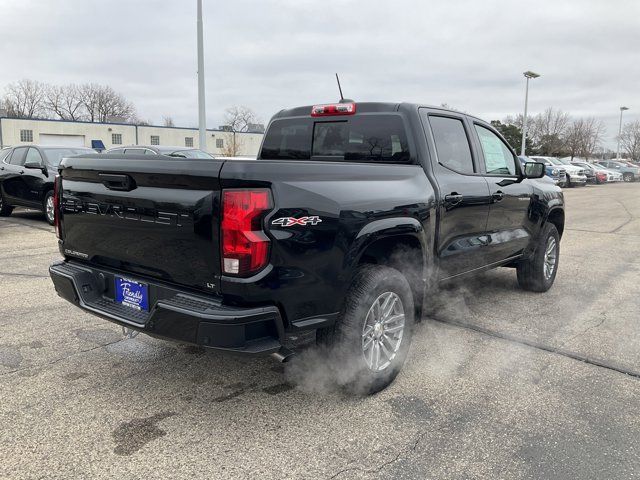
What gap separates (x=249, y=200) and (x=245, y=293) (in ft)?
1.53

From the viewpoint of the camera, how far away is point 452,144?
4.39 meters

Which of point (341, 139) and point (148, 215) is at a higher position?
point (341, 139)

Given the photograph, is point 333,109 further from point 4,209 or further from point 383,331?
point 4,209

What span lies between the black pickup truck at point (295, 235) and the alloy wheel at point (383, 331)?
0.4 inches

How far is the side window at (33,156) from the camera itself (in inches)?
419

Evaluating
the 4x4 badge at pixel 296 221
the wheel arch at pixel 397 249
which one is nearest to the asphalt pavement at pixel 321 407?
the wheel arch at pixel 397 249

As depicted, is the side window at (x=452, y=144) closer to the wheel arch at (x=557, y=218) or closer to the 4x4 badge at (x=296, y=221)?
the 4x4 badge at (x=296, y=221)

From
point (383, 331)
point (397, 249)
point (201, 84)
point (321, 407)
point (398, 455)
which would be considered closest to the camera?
point (398, 455)

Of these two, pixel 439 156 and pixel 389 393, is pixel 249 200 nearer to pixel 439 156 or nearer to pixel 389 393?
pixel 389 393

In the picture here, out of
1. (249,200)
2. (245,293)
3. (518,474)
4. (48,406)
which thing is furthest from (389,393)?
(48,406)

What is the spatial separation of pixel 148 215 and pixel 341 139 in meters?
1.91

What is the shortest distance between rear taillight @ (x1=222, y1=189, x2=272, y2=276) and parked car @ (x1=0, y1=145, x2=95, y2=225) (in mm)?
8687

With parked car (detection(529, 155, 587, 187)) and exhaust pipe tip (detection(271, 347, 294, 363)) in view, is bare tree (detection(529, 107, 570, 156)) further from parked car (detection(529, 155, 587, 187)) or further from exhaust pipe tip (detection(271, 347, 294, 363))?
exhaust pipe tip (detection(271, 347, 294, 363))

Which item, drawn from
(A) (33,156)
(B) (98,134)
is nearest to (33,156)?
(A) (33,156)
